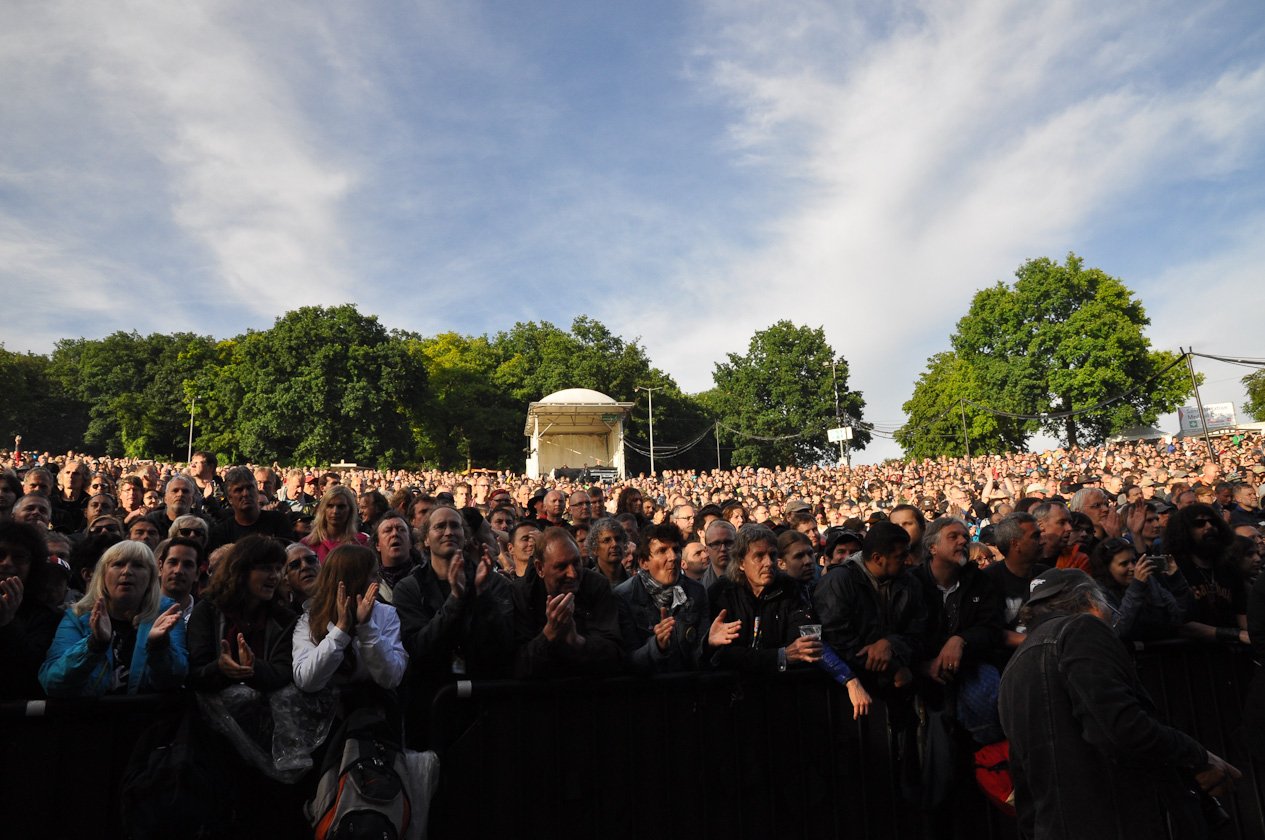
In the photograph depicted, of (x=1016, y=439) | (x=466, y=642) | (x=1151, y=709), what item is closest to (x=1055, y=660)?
(x=1151, y=709)

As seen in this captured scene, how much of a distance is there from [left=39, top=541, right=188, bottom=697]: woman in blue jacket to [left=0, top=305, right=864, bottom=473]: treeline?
46301 millimetres

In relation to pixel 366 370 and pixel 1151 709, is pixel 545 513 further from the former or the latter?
pixel 366 370

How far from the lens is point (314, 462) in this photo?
47469 mm

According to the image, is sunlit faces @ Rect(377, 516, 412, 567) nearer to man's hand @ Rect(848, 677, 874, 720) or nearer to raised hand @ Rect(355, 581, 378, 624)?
raised hand @ Rect(355, 581, 378, 624)

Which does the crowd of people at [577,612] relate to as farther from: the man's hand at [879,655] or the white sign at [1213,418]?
the white sign at [1213,418]

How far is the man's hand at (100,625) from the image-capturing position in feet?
11.5

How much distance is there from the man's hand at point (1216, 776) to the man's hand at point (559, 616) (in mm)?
2746

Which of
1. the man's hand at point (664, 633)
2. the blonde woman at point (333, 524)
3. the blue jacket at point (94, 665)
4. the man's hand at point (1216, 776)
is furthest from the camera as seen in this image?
the blonde woman at point (333, 524)

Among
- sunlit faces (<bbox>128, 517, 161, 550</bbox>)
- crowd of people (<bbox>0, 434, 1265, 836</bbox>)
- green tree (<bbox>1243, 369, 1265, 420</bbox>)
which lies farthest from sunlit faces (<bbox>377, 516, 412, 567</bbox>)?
green tree (<bbox>1243, 369, 1265, 420</bbox>)

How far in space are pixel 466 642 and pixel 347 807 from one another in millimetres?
1048

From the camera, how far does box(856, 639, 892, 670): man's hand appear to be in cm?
442

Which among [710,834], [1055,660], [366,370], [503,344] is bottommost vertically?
[710,834]

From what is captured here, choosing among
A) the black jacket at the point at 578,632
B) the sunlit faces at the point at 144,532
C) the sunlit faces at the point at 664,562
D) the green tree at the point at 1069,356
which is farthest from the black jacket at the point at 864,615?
the green tree at the point at 1069,356

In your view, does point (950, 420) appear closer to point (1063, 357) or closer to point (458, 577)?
point (1063, 357)
